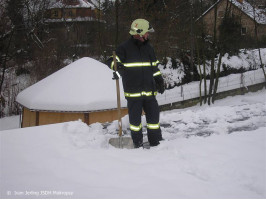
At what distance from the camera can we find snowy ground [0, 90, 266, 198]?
7.22 feet

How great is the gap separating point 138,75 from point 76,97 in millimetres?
5561

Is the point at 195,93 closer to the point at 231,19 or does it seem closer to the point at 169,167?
the point at 231,19

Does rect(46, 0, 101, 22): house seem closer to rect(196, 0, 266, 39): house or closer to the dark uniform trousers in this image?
rect(196, 0, 266, 39): house

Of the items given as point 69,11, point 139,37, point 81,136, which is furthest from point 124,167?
point 69,11

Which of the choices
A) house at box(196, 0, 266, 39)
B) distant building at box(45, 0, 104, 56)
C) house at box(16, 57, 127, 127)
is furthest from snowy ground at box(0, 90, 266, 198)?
distant building at box(45, 0, 104, 56)

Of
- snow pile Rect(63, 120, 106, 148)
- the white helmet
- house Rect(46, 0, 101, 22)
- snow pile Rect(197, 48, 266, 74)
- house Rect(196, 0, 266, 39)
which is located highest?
house Rect(46, 0, 101, 22)

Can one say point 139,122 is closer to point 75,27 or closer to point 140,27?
point 140,27

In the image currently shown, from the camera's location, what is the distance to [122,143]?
3.74 metres

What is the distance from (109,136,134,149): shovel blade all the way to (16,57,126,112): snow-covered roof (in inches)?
197

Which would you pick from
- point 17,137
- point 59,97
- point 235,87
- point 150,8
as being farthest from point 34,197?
point 150,8

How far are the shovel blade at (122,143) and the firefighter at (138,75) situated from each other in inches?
4.0

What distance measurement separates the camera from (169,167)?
9.19 feet

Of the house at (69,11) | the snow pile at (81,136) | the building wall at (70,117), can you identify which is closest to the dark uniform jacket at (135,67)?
the snow pile at (81,136)

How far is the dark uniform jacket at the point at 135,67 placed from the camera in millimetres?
3738
